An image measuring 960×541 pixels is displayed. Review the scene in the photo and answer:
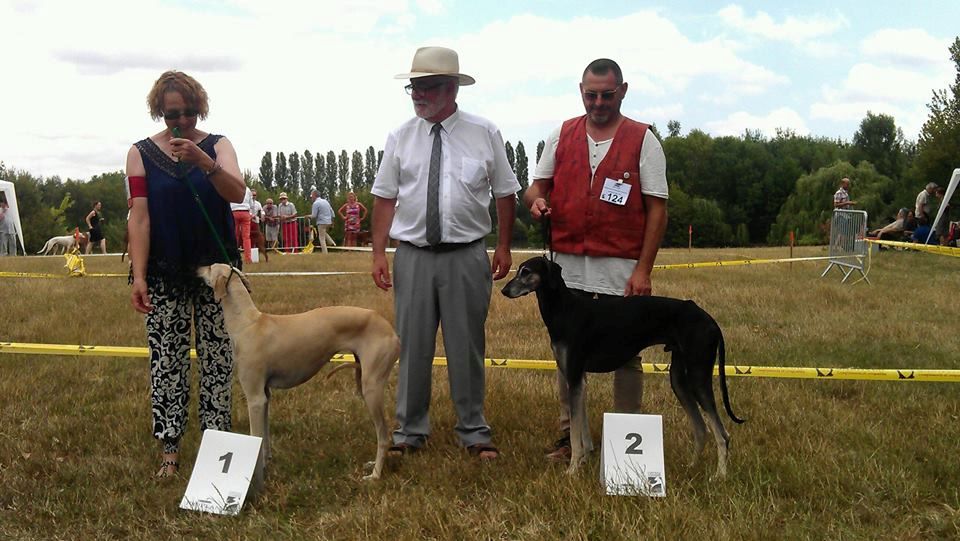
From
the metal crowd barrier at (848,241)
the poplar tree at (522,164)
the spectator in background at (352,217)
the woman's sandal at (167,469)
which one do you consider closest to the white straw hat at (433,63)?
the woman's sandal at (167,469)

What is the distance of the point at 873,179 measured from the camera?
5019 cm

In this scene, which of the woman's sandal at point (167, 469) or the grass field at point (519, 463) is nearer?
the grass field at point (519, 463)

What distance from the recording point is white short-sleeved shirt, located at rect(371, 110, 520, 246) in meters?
4.18

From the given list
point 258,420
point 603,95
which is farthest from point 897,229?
point 258,420

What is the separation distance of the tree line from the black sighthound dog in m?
42.6

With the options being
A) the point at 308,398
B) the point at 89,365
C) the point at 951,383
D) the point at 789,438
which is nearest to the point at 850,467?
the point at 789,438

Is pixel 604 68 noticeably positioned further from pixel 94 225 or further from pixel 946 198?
pixel 94 225

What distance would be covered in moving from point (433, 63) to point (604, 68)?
940 millimetres

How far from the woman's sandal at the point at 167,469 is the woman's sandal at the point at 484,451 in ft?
5.65

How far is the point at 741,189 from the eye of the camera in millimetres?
68562

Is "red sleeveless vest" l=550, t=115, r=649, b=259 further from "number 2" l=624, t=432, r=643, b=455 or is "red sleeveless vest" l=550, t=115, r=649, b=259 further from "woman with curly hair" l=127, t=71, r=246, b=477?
"woman with curly hair" l=127, t=71, r=246, b=477

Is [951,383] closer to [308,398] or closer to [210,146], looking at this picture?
[308,398]

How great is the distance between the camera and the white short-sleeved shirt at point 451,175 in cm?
418

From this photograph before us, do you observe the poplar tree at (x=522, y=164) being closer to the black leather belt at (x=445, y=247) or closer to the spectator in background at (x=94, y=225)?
the spectator in background at (x=94, y=225)
